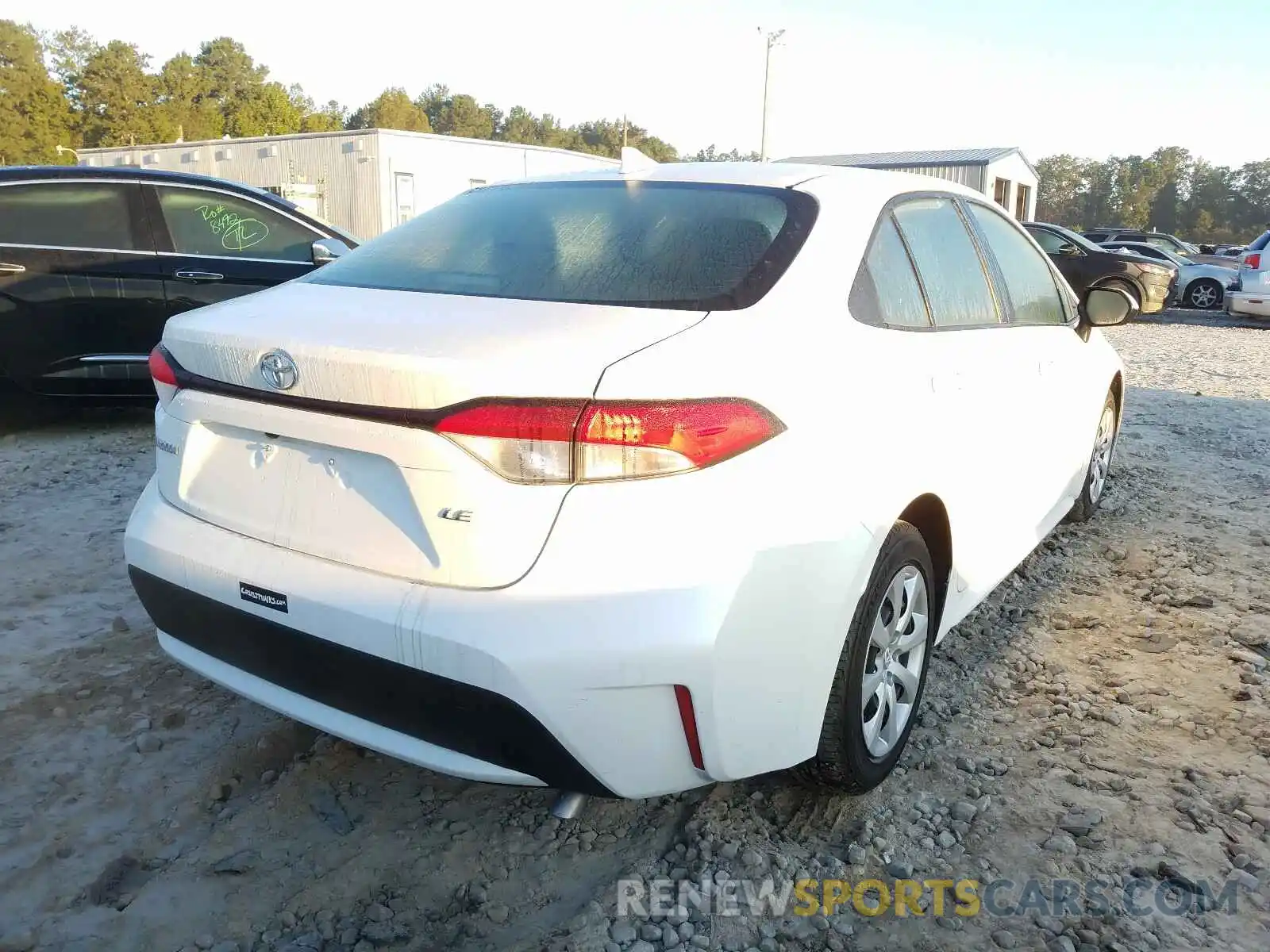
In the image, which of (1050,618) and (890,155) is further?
(890,155)

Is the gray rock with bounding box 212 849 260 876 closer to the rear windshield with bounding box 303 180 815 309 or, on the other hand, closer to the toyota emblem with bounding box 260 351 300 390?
the toyota emblem with bounding box 260 351 300 390

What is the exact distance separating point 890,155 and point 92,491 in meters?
40.0

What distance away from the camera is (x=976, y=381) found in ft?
9.47

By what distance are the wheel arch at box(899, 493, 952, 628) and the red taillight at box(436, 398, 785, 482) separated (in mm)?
809

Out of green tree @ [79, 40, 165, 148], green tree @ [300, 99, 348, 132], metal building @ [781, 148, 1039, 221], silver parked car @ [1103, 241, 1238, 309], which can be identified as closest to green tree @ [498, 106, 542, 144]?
green tree @ [300, 99, 348, 132]

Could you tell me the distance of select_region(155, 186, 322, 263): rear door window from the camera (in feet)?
20.1

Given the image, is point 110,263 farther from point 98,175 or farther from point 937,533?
point 937,533

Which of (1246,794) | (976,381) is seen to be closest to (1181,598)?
(1246,794)

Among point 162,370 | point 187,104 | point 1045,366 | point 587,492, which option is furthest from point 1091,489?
point 187,104

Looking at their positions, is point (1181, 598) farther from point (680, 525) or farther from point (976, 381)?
point (680, 525)

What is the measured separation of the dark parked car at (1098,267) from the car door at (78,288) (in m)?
Result: 12.7

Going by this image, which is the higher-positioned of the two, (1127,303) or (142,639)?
(1127,303)

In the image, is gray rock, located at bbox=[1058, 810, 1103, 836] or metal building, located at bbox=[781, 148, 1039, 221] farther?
metal building, located at bbox=[781, 148, 1039, 221]

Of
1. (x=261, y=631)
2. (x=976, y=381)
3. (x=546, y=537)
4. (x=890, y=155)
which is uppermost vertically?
(x=890, y=155)
